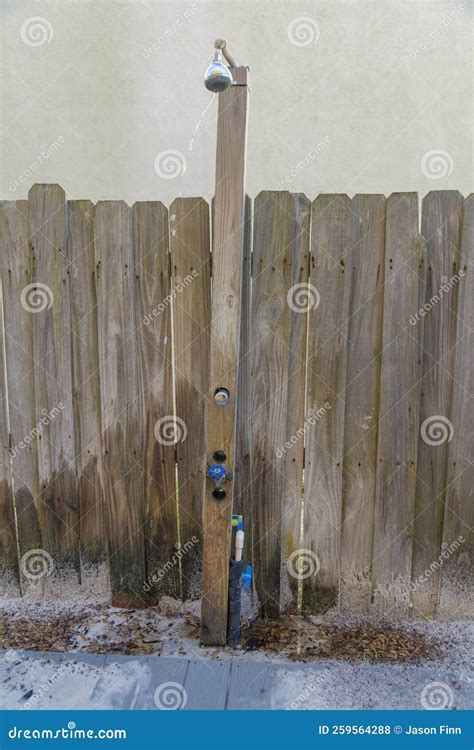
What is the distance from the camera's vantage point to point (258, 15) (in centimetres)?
492

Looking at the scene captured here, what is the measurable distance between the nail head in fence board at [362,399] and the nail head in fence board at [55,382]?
4.94 feet

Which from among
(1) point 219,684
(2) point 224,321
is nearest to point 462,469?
(2) point 224,321

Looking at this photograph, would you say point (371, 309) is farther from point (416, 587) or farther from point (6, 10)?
point (6, 10)

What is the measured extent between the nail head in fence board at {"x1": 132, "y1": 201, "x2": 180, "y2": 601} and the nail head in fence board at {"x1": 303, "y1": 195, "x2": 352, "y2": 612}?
2.44 ft

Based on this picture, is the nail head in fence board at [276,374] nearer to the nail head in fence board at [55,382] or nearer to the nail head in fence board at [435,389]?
the nail head in fence board at [435,389]

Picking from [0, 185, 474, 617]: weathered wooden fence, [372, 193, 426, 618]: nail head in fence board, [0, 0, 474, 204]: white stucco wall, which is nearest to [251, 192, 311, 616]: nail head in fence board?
[0, 185, 474, 617]: weathered wooden fence

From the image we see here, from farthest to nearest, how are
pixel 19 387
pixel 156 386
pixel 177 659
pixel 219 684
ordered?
pixel 19 387 < pixel 156 386 < pixel 177 659 < pixel 219 684

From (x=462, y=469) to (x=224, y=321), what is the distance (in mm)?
1495

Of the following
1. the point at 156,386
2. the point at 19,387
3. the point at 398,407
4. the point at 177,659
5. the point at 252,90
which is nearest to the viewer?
the point at 177,659

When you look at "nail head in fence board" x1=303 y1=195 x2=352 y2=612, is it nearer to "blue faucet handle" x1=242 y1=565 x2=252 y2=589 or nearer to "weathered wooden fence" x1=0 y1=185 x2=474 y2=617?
"weathered wooden fence" x1=0 y1=185 x2=474 y2=617

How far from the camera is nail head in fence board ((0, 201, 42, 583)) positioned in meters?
2.90

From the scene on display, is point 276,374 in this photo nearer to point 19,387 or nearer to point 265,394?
point 265,394

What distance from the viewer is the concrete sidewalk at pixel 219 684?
2.41 m

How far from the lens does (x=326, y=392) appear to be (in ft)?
9.25
